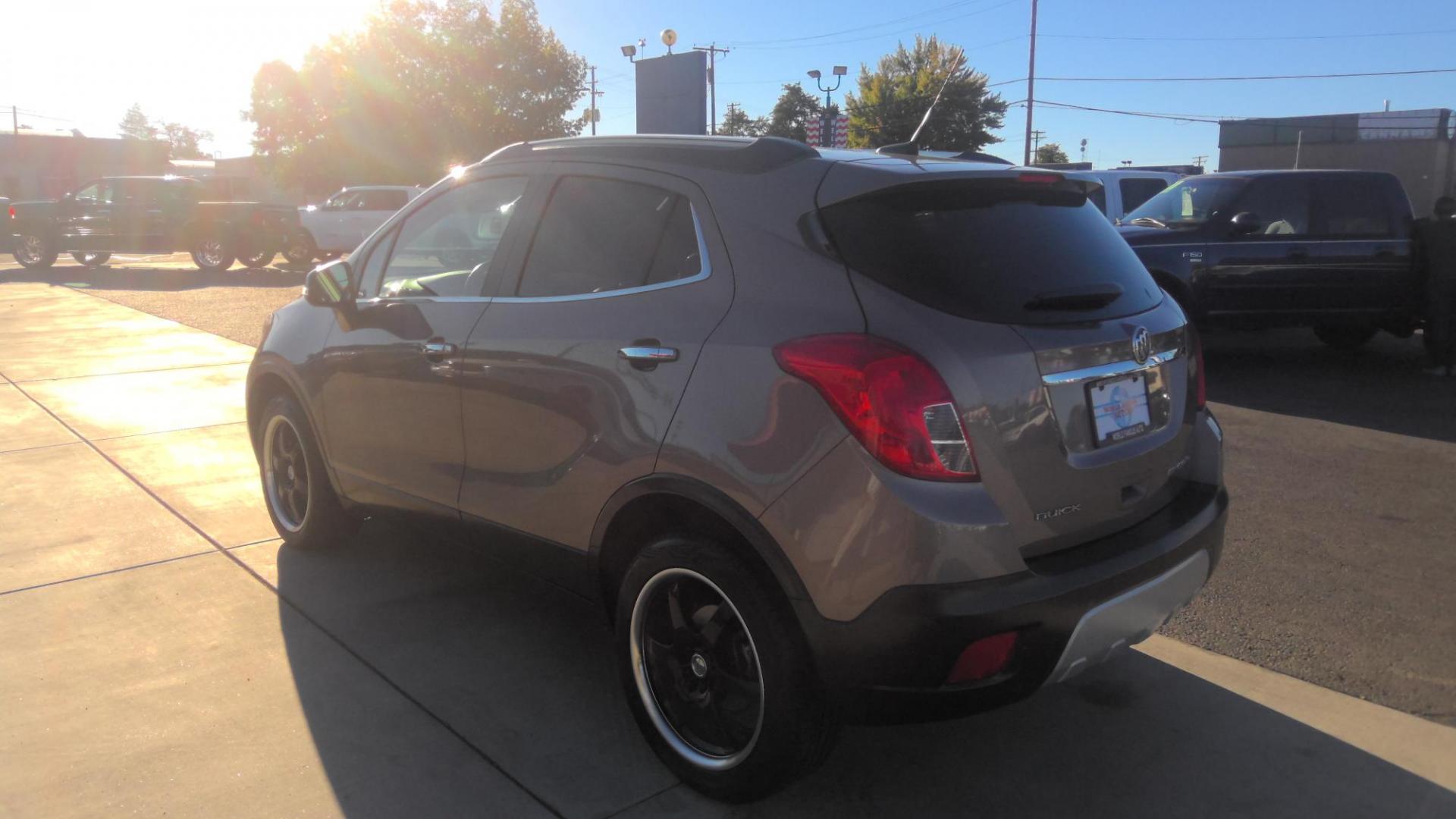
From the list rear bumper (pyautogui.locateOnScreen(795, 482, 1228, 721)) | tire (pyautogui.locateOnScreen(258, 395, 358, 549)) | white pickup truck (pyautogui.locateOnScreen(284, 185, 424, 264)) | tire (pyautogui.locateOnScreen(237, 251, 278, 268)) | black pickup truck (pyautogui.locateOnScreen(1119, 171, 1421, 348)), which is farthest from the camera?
white pickup truck (pyautogui.locateOnScreen(284, 185, 424, 264))

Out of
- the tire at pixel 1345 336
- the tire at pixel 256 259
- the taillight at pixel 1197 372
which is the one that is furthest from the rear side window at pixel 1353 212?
the tire at pixel 256 259

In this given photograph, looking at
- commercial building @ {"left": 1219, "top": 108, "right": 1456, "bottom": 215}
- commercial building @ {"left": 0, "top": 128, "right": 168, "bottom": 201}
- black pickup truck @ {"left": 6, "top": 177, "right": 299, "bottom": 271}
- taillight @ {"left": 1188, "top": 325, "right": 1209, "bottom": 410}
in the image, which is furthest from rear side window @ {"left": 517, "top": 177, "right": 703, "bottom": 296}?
commercial building @ {"left": 0, "top": 128, "right": 168, "bottom": 201}

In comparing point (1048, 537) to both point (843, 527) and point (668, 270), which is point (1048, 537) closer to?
point (843, 527)

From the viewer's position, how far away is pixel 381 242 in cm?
430

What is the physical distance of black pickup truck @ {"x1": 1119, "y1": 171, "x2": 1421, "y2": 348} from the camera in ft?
30.8

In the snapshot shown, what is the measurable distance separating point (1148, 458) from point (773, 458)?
109cm

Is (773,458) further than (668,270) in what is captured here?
No

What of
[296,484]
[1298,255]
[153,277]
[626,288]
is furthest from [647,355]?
[153,277]

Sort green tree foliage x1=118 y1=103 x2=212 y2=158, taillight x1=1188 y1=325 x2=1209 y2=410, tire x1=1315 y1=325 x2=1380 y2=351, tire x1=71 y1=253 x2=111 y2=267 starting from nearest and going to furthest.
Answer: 1. taillight x1=1188 y1=325 x2=1209 y2=410
2. tire x1=1315 y1=325 x2=1380 y2=351
3. tire x1=71 y1=253 x2=111 y2=267
4. green tree foliage x1=118 y1=103 x2=212 y2=158

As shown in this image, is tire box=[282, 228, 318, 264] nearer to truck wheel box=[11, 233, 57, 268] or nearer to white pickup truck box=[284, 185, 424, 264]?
white pickup truck box=[284, 185, 424, 264]

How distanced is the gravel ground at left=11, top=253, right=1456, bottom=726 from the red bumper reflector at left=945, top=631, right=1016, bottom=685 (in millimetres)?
1852

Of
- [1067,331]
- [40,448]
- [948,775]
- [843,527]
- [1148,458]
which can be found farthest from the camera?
[40,448]

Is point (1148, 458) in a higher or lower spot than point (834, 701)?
higher

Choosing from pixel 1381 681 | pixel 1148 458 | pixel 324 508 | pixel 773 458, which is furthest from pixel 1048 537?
pixel 324 508
